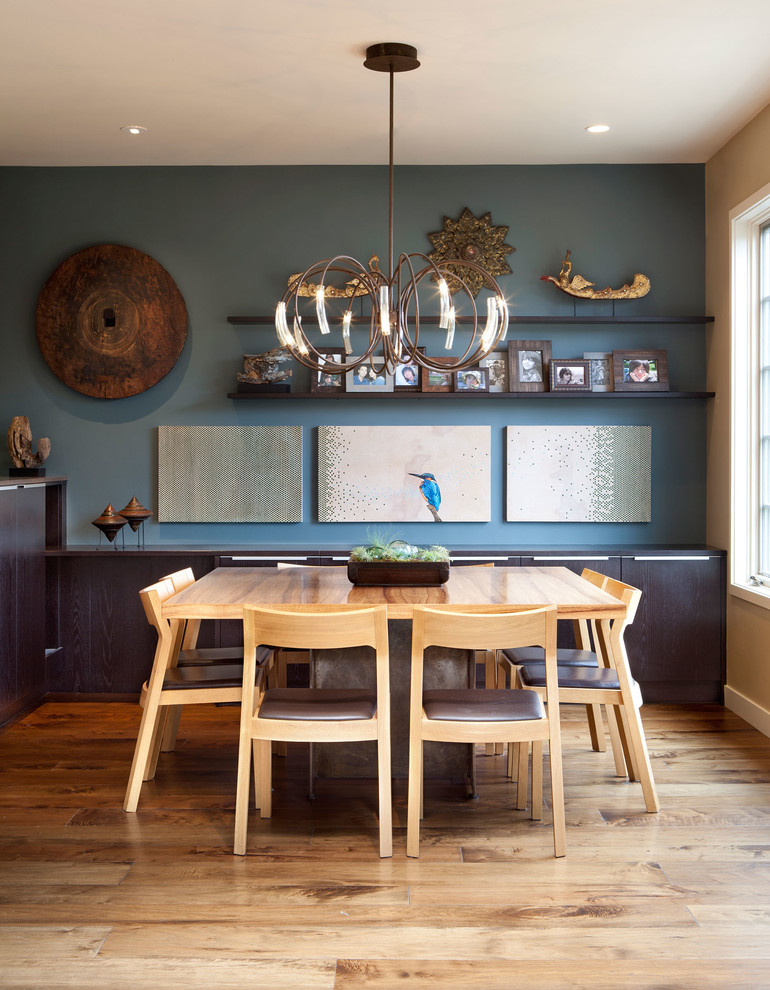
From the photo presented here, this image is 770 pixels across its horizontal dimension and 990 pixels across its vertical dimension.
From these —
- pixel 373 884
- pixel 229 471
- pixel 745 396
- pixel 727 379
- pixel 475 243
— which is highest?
pixel 475 243

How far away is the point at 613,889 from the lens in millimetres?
2732

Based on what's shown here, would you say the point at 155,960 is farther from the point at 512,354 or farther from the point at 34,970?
the point at 512,354

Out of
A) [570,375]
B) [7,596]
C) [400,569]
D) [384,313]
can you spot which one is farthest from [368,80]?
[7,596]

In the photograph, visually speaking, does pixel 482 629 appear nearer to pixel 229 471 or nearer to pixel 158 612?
pixel 158 612

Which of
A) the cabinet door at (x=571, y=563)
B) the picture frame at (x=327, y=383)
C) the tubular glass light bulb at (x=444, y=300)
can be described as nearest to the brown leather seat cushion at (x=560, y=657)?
the cabinet door at (x=571, y=563)

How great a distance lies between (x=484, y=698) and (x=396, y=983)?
3.52 feet

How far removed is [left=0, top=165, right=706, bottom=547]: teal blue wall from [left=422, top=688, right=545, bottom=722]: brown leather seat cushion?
7.15 feet

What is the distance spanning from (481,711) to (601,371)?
113 inches

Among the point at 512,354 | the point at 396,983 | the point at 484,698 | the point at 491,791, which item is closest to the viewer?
the point at 396,983

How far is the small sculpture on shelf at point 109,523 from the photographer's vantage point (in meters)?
5.07

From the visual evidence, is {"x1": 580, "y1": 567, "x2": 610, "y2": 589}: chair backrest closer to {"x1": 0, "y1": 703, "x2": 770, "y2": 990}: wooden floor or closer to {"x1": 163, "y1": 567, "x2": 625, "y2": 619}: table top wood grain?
{"x1": 163, "y1": 567, "x2": 625, "y2": 619}: table top wood grain

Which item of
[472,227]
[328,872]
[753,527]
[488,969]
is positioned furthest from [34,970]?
[472,227]

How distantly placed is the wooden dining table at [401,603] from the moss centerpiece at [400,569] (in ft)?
0.16

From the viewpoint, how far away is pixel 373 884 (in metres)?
2.76
